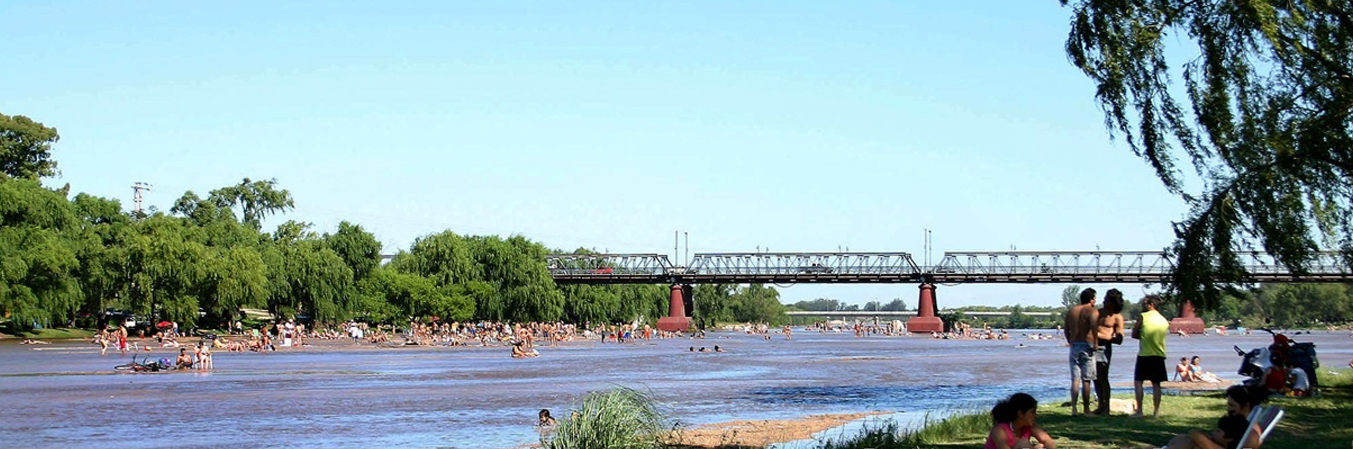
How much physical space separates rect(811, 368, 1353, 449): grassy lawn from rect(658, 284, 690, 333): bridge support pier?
98263 millimetres

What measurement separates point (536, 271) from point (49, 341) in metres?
43.3

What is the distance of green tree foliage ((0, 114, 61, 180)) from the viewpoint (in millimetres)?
88812

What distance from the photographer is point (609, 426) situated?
1281 centimetres

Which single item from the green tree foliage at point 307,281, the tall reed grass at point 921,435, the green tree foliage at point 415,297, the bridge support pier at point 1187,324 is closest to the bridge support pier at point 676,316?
the green tree foliage at point 415,297

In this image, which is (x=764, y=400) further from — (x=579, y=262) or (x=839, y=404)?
(x=579, y=262)

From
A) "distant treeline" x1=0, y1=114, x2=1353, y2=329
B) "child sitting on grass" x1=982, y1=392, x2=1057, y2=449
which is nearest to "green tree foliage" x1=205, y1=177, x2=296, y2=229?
"distant treeline" x1=0, y1=114, x2=1353, y2=329

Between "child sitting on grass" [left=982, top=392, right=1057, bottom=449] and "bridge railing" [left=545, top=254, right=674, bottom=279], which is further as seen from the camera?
"bridge railing" [left=545, top=254, right=674, bottom=279]

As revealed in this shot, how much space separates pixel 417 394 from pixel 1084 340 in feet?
56.1

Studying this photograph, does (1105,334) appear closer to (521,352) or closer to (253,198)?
(521,352)

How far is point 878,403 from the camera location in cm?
2556

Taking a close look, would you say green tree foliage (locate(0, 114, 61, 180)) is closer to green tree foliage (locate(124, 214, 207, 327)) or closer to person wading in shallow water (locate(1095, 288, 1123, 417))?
green tree foliage (locate(124, 214, 207, 327))

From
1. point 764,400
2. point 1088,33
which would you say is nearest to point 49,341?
point 764,400

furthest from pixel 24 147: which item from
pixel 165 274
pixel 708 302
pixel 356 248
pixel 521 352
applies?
pixel 708 302

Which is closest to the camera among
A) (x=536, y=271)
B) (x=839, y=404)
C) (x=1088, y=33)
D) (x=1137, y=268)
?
(x=1088, y=33)
